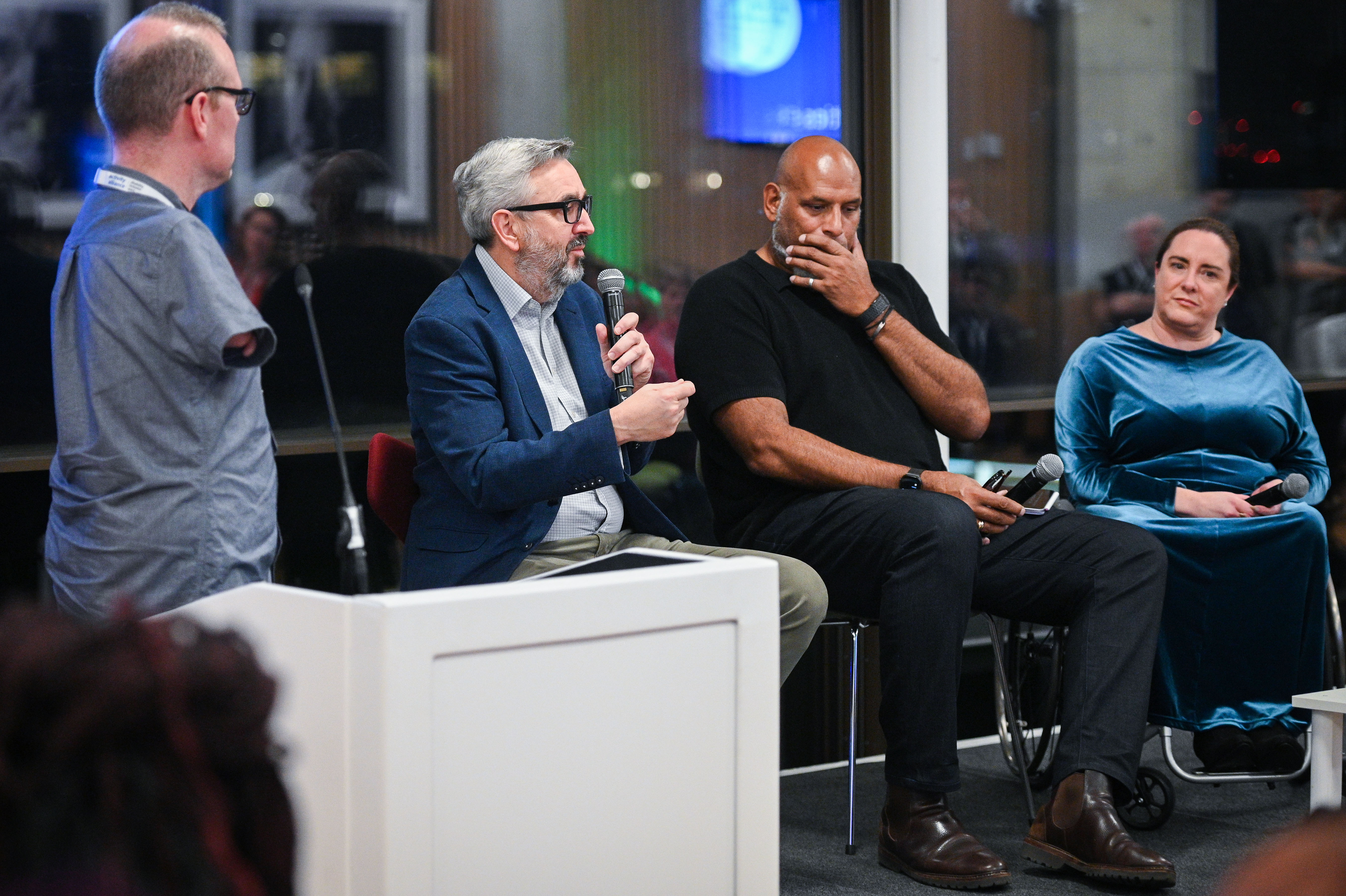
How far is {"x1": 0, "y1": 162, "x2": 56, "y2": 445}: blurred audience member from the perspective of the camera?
292 cm

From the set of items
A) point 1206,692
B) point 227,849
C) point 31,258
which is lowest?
point 1206,692

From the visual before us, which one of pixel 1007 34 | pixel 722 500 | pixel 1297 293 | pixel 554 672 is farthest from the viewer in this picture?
pixel 1297 293

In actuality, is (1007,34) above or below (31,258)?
above

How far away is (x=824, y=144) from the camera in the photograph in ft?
9.79

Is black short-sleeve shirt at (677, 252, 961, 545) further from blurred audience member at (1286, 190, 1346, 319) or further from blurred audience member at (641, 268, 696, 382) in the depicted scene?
blurred audience member at (1286, 190, 1346, 319)

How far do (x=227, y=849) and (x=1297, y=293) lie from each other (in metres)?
4.89

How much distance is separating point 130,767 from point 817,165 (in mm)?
2458

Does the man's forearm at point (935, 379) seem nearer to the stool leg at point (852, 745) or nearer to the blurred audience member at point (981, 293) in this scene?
the stool leg at point (852, 745)

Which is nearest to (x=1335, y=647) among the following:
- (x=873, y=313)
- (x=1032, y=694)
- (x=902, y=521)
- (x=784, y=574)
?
(x=1032, y=694)

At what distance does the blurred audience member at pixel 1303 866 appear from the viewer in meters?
0.57

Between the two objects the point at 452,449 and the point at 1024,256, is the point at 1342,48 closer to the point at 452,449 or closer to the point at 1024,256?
the point at 1024,256

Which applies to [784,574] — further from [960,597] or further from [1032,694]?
[1032,694]

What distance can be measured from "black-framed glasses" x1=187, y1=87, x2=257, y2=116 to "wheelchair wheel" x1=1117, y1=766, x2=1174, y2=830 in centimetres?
207

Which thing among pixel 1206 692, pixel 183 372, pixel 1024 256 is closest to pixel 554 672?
pixel 183 372
